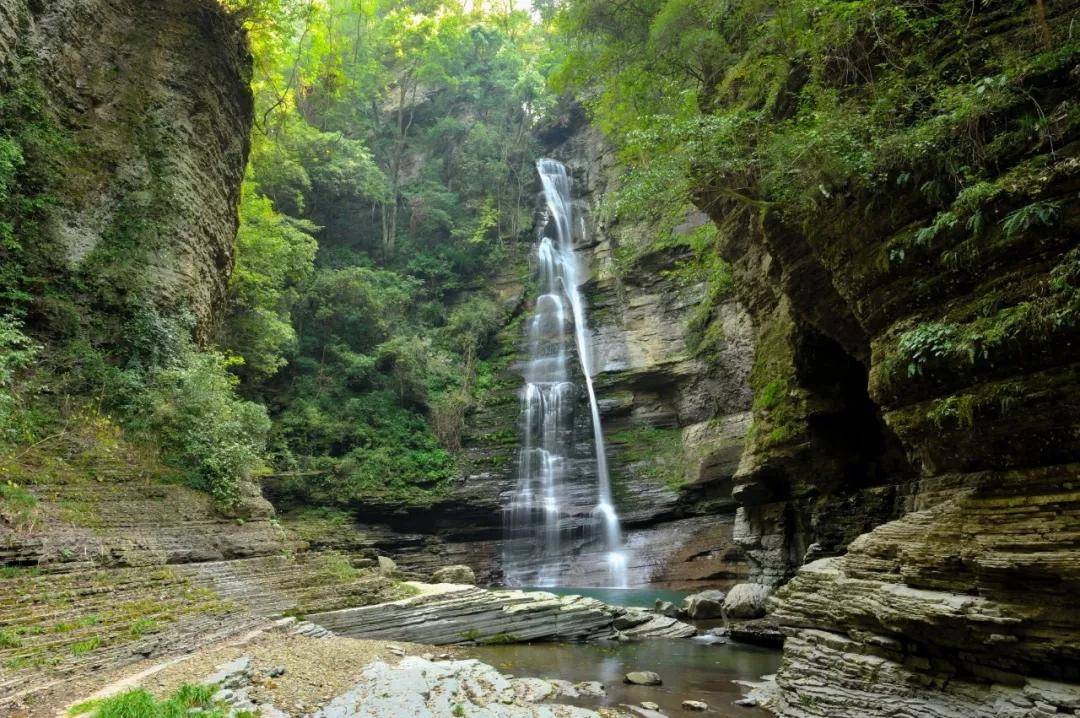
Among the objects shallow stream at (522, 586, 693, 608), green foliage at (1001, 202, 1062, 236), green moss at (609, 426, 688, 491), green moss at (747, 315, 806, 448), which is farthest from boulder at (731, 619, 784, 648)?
green moss at (609, 426, 688, 491)

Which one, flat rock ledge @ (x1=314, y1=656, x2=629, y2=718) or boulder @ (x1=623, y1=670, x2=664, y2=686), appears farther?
boulder @ (x1=623, y1=670, x2=664, y2=686)

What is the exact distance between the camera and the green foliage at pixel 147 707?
4801 mm

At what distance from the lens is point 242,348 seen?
19297mm

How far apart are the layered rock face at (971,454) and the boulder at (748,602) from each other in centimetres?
456

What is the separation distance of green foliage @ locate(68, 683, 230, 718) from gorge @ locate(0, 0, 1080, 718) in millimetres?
391

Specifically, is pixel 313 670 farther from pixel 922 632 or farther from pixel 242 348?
pixel 242 348

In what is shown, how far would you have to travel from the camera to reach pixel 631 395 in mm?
23844

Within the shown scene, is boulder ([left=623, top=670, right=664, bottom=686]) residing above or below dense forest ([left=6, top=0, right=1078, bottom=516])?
below

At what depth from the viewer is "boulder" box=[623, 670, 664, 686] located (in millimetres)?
8570

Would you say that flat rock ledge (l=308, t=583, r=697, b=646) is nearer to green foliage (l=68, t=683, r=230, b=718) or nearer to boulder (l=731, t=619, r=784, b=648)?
boulder (l=731, t=619, r=784, b=648)

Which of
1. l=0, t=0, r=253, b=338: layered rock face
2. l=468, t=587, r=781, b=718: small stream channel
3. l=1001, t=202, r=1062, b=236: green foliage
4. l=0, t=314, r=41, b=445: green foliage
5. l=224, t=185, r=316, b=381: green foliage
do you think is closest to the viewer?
l=1001, t=202, r=1062, b=236: green foliage

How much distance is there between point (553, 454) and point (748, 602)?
37.9ft

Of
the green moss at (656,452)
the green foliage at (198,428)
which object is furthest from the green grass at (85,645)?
the green moss at (656,452)

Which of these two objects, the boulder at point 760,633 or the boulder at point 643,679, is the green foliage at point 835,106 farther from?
the boulder at point 760,633
